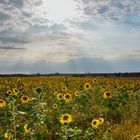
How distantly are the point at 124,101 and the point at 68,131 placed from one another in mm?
5485

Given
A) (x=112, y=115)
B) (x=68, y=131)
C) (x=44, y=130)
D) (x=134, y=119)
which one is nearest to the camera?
(x=68, y=131)

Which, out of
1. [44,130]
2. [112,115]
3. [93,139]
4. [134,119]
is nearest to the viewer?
[93,139]

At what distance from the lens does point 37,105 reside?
7.27 m

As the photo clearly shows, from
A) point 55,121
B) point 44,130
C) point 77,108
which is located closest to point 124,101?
point 77,108

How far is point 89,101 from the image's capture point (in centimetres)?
1168

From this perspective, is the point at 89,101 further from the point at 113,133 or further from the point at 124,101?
the point at 113,133

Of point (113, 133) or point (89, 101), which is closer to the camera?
point (113, 133)

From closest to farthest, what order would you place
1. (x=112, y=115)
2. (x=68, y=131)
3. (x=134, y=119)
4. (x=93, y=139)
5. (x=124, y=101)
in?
(x=68, y=131) < (x=93, y=139) < (x=134, y=119) < (x=112, y=115) < (x=124, y=101)

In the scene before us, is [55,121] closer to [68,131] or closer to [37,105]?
[37,105]

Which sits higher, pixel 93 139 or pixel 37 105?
pixel 37 105

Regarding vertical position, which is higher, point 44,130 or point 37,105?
point 37,105

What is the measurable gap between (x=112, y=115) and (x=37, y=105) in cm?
356

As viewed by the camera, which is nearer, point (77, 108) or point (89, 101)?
point (77, 108)

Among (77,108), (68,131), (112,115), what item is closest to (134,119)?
(112,115)
